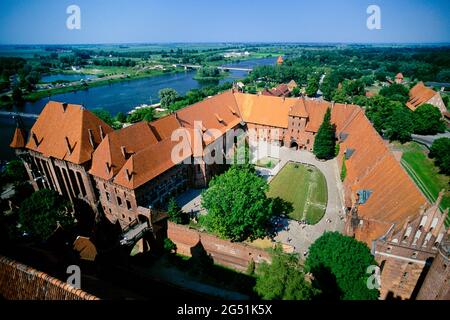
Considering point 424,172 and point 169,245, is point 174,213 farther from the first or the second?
point 424,172

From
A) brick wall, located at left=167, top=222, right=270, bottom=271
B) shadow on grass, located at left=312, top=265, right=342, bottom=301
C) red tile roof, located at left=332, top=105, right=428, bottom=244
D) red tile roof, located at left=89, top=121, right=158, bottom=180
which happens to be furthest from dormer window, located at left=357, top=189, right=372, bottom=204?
red tile roof, located at left=89, top=121, right=158, bottom=180

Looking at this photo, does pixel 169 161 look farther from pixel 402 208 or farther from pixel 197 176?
pixel 402 208

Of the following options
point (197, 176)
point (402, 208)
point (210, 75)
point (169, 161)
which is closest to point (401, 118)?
point (402, 208)

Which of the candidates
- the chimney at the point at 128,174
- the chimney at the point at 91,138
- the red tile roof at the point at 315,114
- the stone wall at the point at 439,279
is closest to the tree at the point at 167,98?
the red tile roof at the point at 315,114

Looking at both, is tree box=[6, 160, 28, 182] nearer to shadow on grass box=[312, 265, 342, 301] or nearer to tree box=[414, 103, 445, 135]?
shadow on grass box=[312, 265, 342, 301]

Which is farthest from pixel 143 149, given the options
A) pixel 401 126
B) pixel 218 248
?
pixel 401 126
